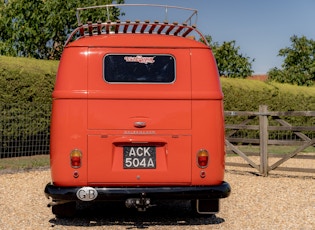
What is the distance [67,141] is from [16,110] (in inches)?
328

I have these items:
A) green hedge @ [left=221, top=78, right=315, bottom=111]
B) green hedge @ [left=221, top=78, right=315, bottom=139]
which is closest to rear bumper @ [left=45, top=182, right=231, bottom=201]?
green hedge @ [left=221, top=78, right=315, bottom=139]

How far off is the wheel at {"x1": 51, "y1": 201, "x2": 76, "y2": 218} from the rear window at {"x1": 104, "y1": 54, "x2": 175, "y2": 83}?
1.91 meters

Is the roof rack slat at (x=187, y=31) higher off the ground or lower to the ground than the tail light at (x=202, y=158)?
higher

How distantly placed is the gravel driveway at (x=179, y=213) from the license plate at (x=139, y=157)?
95 cm

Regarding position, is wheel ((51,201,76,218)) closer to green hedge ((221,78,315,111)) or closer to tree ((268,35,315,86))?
green hedge ((221,78,315,111))

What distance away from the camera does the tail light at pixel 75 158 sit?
269 inches

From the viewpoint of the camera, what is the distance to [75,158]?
6.85 metres

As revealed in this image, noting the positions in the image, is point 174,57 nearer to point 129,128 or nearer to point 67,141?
point 129,128

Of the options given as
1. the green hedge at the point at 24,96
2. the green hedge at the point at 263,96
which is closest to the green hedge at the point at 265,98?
the green hedge at the point at 263,96

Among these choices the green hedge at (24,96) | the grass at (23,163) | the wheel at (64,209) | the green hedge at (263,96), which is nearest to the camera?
the wheel at (64,209)

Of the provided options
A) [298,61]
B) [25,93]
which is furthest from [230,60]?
[25,93]

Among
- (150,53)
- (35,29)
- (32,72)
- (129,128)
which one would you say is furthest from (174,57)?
(35,29)

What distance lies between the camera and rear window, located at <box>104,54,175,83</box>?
703 centimetres

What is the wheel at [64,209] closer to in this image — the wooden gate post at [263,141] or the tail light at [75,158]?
the tail light at [75,158]
